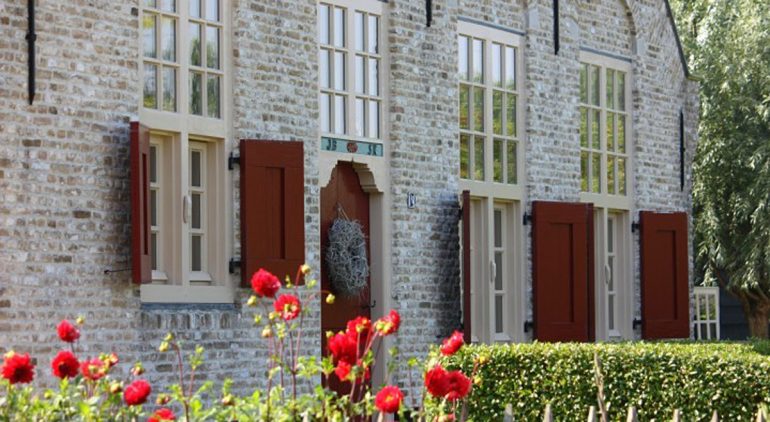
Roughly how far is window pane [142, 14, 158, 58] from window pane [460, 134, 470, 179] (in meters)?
4.80

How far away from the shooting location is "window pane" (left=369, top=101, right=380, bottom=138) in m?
16.4

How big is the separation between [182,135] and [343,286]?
2.55 metres

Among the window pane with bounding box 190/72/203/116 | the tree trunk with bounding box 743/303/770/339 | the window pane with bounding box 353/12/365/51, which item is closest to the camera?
the window pane with bounding box 190/72/203/116

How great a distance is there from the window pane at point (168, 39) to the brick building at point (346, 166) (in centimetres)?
3

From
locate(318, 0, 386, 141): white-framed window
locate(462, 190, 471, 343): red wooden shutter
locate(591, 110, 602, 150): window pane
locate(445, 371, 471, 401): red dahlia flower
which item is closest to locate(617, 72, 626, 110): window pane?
locate(591, 110, 602, 150): window pane

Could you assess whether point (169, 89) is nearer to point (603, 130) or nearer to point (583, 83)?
point (583, 83)

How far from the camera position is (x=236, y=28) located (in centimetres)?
1462

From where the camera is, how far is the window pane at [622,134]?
2045 centimetres

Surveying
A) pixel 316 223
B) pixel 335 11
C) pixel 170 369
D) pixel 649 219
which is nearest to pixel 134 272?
pixel 170 369

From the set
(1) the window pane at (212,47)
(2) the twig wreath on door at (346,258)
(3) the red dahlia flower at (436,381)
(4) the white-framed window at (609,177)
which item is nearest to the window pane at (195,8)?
(1) the window pane at (212,47)

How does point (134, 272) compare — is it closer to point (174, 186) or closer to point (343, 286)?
point (174, 186)

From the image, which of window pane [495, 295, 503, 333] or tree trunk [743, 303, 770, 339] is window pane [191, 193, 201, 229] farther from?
tree trunk [743, 303, 770, 339]

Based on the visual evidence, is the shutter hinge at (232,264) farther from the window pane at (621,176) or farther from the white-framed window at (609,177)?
the window pane at (621,176)

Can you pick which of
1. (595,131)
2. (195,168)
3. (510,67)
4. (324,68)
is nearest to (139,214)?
(195,168)
